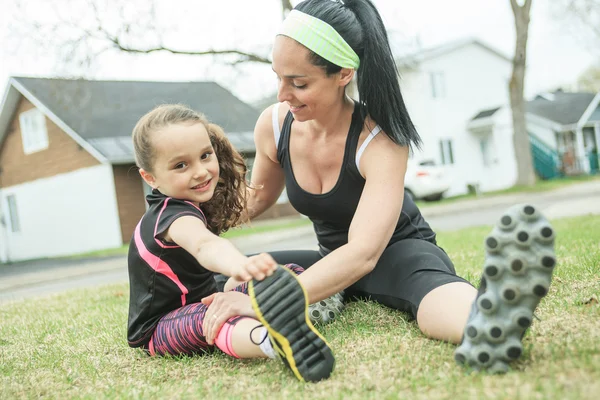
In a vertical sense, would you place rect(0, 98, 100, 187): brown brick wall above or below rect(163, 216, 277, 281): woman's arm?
above

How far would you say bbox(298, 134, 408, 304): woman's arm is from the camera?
236 centimetres

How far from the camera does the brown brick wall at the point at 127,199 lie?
60.7 ft

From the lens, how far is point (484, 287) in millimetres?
1966

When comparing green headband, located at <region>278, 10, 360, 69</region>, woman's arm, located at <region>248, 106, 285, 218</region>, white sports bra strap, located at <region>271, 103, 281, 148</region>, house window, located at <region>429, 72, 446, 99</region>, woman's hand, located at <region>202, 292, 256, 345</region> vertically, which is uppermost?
house window, located at <region>429, 72, 446, 99</region>

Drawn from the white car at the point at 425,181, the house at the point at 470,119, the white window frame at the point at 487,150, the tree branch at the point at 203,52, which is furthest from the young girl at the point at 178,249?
the white window frame at the point at 487,150

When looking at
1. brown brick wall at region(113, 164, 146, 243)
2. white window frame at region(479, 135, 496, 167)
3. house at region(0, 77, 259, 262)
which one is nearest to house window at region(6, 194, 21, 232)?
house at region(0, 77, 259, 262)

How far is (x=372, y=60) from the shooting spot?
2.75 metres

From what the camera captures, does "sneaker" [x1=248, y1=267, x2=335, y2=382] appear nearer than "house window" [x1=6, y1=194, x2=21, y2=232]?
Yes

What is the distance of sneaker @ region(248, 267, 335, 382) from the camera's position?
6.59ft

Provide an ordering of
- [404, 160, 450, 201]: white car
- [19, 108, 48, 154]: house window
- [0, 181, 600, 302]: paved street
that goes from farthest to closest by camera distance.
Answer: [19, 108, 48, 154]: house window < [404, 160, 450, 201]: white car < [0, 181, 600, 302]: paved street

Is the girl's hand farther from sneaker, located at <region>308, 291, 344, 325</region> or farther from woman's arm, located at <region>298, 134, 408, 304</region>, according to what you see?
sneaker, located at <region>308, 291, 344, 325</region>

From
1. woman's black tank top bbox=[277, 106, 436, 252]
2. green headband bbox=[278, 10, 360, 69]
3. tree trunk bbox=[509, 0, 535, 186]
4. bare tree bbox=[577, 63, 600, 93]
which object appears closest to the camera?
green headband bbox=[278, 10, 360, 69]

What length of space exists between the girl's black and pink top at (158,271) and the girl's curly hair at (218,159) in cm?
25

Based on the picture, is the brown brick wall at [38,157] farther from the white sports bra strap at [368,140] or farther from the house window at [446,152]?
the white sports bra strap at [368,140]
